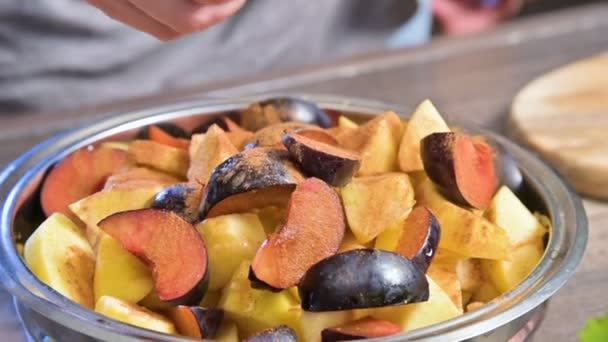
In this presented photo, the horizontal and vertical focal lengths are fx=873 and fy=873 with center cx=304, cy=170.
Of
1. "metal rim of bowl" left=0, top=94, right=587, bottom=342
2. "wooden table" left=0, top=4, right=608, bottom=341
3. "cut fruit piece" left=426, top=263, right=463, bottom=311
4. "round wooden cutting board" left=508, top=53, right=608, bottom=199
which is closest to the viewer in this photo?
"metal rim of bowl" left=0, top=94, right=587, bottom=342

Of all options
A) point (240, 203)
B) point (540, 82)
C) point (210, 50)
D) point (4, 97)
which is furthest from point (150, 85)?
point (240, 203)

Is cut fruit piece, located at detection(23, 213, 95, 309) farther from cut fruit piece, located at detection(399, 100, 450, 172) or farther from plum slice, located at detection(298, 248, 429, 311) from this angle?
cut fruit piece, located at detection(399, 100, 450, 172)

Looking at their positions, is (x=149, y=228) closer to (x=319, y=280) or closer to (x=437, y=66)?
(x=319, y=280)

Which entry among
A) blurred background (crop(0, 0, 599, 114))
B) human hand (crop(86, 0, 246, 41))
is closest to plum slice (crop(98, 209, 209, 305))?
human hand (crop(86, 0, 246, 41))

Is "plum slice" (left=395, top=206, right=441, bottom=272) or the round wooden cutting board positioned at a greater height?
"plum slice" (left=395, top=206, right=441, bottom=272)

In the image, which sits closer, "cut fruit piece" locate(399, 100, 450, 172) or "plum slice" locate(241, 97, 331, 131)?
"cut fruit piece" locate(399, 100, 450, 172)

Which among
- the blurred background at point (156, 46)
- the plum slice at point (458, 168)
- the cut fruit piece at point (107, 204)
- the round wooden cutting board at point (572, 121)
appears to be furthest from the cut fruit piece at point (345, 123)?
the blurred background at point (156, 46)

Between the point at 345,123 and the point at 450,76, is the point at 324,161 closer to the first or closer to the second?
the point at 345,123

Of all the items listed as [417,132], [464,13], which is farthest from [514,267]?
[464,13]
